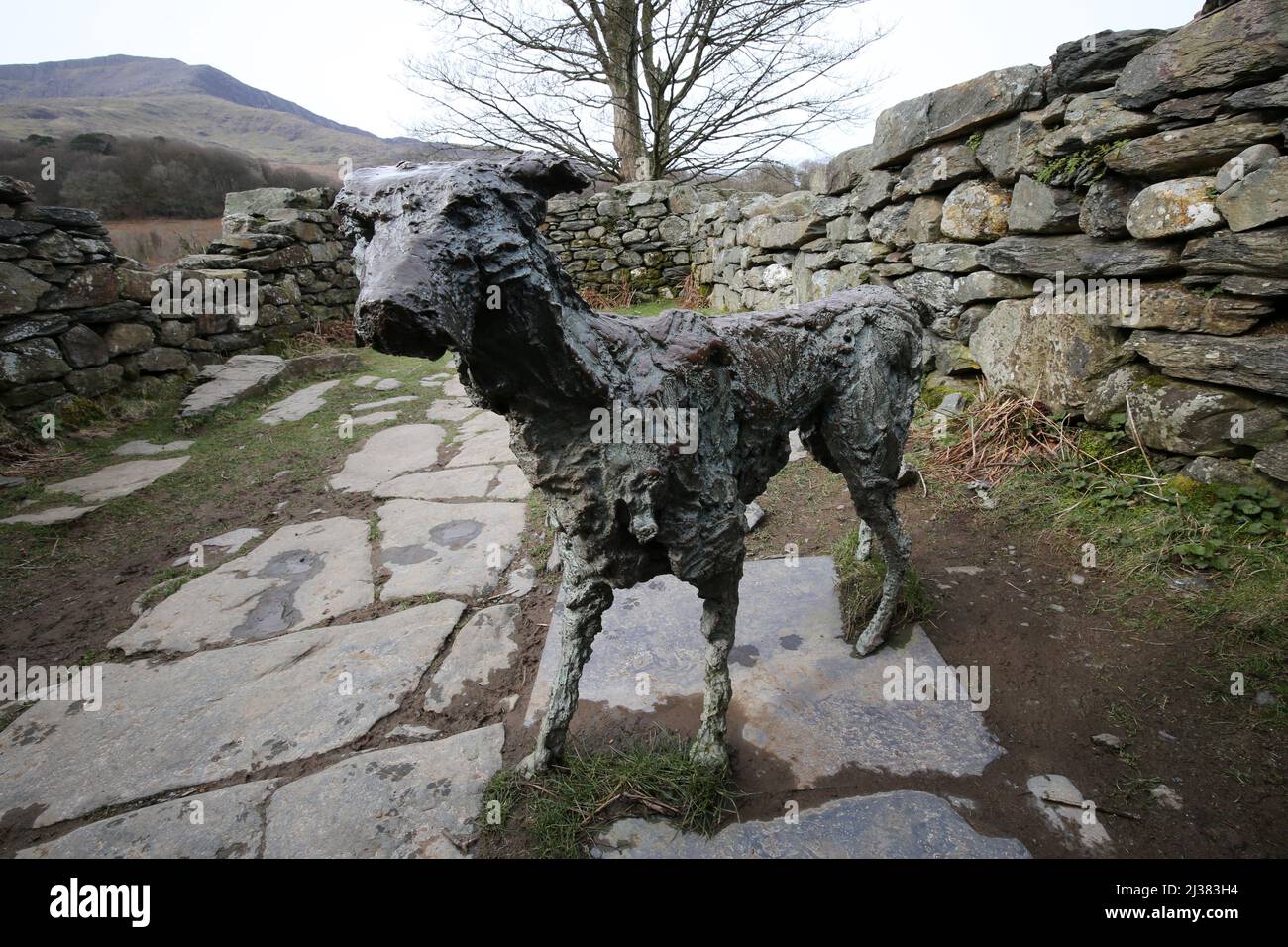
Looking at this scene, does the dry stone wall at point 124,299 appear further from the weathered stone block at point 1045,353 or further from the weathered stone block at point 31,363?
the weathered stone block at point 1045,353

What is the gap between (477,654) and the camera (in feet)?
10.1

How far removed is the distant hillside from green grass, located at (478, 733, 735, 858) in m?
11.7

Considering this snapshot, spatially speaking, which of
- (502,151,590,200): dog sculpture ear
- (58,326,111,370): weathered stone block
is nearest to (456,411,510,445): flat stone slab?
(58,326,111,370): weathered stone block

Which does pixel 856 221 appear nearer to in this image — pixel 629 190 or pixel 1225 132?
pixel 1225 132

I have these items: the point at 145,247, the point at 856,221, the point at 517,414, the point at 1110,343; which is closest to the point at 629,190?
the point at 856,221

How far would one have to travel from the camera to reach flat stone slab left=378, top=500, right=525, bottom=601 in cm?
369

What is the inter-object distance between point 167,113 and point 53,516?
47.8 feet

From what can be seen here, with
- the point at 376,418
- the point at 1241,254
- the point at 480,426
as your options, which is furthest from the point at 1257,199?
the point at 376,418

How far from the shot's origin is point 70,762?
2479 mm

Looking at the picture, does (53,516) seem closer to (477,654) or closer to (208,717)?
(208,717)

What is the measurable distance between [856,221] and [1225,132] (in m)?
2.91

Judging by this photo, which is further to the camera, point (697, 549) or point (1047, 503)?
point (1047, 503)

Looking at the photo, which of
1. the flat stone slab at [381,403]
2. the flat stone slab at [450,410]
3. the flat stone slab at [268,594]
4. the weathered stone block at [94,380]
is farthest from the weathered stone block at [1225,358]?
the weathered stone block at [94,380]
